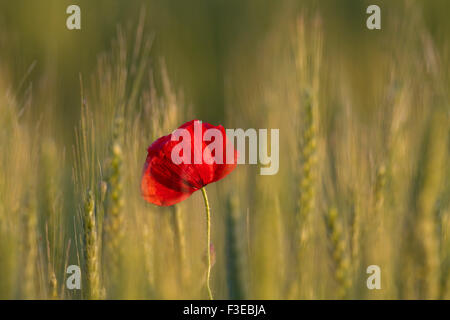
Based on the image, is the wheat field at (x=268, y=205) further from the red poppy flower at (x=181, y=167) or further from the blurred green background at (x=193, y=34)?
the blurred green background at (x=193, y=34)

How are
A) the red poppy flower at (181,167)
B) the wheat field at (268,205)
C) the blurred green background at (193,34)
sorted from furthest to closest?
the blurred green background at (193,34) → the wheat field at (268,205) → the red poppy flower at (181,167)

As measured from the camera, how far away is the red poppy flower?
4.44ft

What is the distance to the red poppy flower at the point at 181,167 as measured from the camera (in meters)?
1.35

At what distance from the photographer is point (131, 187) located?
1684 millimetres

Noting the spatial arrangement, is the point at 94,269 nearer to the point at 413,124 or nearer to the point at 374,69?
the point at 413,124

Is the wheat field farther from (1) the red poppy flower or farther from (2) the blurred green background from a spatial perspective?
Result: (2) the blurred green background

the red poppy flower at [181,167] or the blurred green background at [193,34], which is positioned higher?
the blurred green background at [193,34]

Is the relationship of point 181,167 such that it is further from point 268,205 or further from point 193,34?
point 193,34

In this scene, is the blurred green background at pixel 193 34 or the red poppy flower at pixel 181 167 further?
the blurred green background at pixel 193 34

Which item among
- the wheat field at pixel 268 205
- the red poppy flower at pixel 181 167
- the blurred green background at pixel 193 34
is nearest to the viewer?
the red poppy flower at pixel 181 167

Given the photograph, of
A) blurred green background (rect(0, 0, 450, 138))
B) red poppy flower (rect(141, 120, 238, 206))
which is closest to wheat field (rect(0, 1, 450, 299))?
red poppy flower (rect(141, 120, 238, 206))

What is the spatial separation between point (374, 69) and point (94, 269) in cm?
371

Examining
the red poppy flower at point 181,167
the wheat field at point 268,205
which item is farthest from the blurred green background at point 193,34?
the red poppy flower at point 181,167
